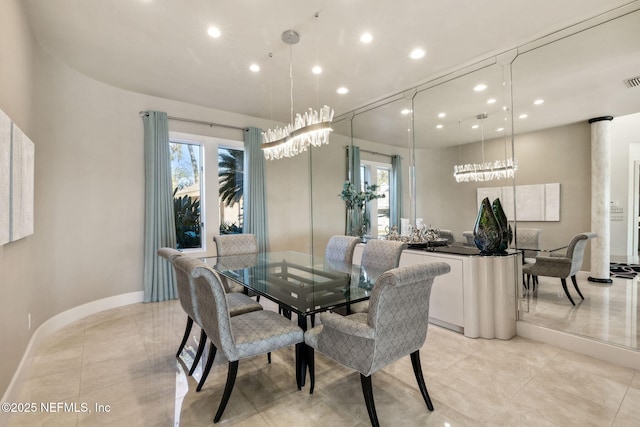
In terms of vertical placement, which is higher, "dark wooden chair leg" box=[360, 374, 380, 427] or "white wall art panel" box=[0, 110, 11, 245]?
"white wall art panel" box=[0, 110, 11, 245]

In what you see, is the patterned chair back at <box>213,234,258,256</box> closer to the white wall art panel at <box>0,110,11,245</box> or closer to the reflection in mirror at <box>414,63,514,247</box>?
the white wall art panel at <box>0,110,11,245</box>

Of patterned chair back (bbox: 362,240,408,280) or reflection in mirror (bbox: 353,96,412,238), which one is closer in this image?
patterned chair back (bbox: 362,240,408,280)

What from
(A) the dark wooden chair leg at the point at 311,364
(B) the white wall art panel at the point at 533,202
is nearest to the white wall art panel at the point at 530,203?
(B) the white wall art panel at the point at 533,202

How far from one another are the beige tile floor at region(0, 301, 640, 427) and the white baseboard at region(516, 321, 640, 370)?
0.08 meters

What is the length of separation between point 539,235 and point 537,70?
1.74m

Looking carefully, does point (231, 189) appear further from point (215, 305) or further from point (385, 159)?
point (215, 305)

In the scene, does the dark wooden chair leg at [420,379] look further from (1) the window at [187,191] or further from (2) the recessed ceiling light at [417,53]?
(1) the window at [187,191]

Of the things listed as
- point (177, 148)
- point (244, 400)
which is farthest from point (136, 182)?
point (244, 400)

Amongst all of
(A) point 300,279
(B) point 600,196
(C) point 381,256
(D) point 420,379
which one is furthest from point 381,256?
(B) point 600,196

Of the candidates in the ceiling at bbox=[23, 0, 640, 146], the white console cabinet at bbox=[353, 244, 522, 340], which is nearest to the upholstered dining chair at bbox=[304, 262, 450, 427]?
the white console cabinet at bbox=[353, 244, 522, 340]

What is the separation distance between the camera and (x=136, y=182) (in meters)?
4.21

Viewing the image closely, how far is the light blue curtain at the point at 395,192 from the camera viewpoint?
443 centimetres

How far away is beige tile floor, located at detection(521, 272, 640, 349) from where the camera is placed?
2516 mm

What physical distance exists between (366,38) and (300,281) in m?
2.46
